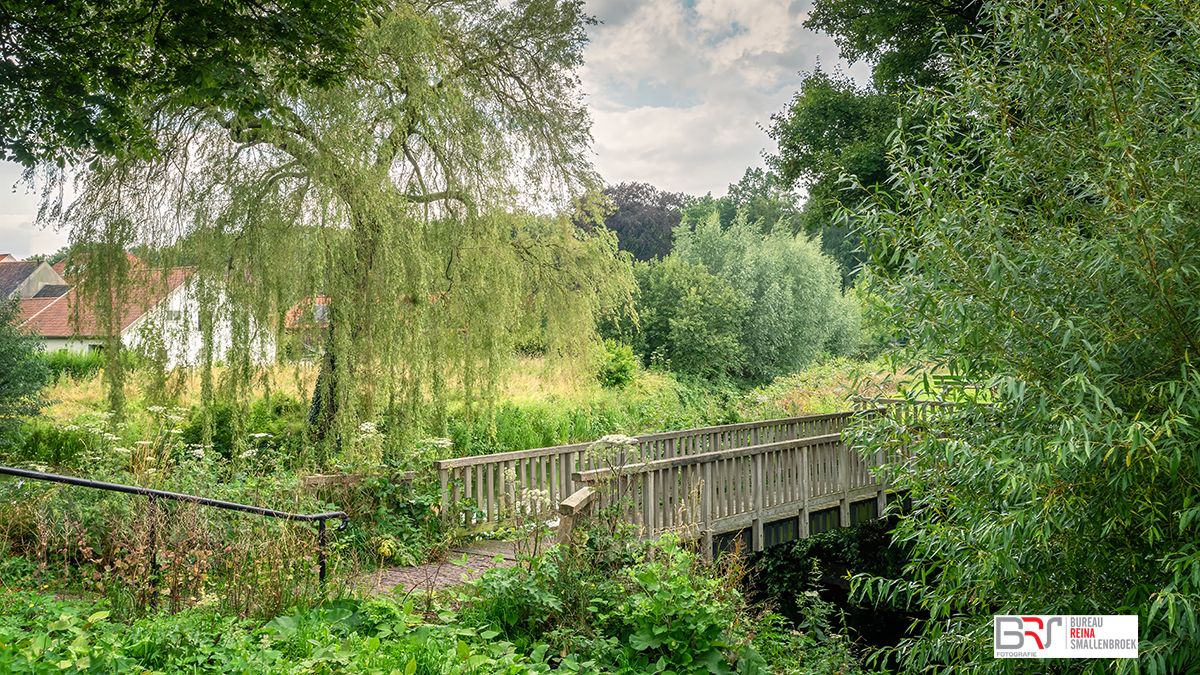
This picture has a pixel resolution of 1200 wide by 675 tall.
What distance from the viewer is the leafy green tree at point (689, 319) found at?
2073 centimetres

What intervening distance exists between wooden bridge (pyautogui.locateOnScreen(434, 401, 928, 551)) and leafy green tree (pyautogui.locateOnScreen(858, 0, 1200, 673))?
2.21 m

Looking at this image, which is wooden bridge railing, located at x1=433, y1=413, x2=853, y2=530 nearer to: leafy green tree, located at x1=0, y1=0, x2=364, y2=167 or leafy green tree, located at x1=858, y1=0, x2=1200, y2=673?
leafy green tree, located at x1=858, y1=0, x2=1200, y2=673

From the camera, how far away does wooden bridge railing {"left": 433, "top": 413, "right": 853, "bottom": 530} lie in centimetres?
695

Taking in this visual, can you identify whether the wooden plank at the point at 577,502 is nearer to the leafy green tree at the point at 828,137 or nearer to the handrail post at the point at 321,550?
the handrail post at the point at 321,550

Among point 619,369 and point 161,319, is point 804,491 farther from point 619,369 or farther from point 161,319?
point 619,369

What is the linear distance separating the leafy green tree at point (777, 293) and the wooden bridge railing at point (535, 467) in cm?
1274

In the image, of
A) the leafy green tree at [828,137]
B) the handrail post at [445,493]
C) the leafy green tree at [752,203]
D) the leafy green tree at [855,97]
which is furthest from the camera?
the leafy green tree at [752,203]

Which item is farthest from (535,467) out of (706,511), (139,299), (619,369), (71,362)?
(71,362)

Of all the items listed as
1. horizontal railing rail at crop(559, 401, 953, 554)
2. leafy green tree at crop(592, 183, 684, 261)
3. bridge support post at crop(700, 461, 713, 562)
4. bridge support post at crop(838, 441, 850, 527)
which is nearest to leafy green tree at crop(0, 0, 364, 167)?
horizontal railing rail at crop(559, 401, 953, 554)

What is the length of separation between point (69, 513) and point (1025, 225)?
22.3ft

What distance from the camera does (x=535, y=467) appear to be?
7.68m

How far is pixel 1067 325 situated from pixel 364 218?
6.87 metres

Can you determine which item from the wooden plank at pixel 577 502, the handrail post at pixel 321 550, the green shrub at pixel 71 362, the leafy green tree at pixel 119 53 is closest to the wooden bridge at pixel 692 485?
the wooden plank at pixel 577 502

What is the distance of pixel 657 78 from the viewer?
1496cm
